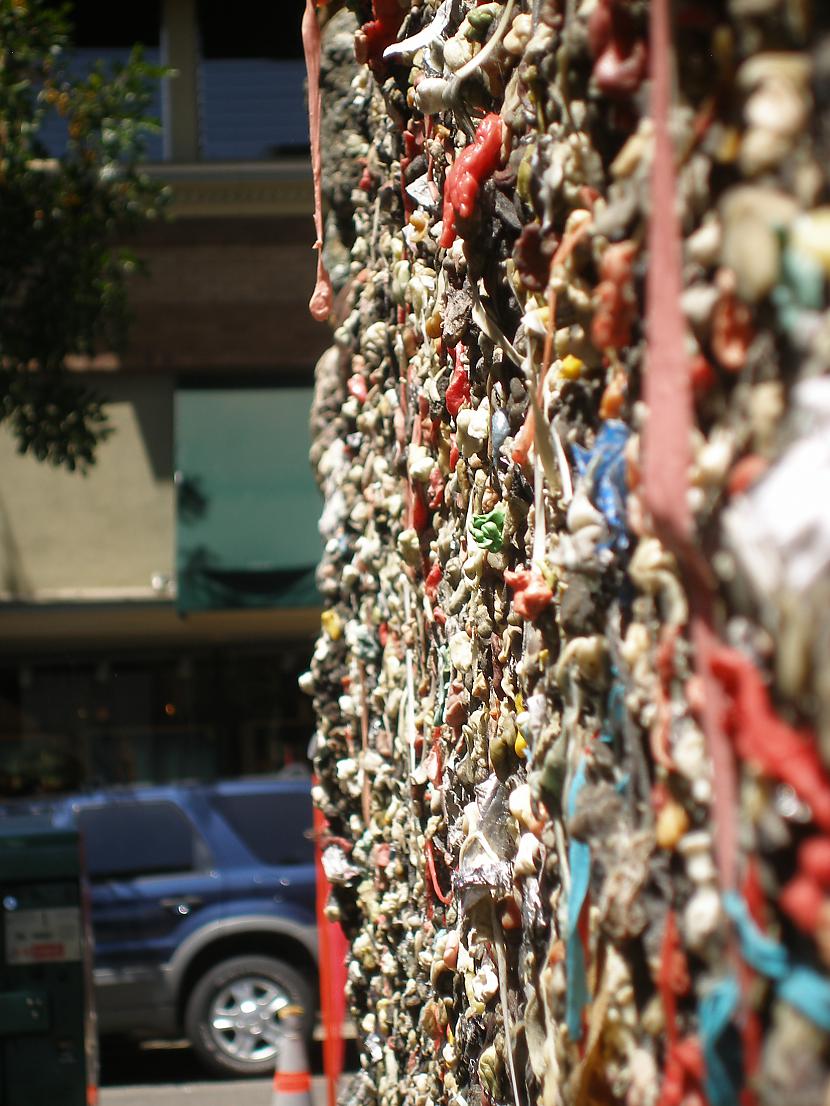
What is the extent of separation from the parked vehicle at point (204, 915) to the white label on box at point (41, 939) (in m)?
2.66

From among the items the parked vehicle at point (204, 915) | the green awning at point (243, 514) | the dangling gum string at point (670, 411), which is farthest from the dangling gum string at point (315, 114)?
the green awning at point (243, 514)

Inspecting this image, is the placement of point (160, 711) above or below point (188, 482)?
below

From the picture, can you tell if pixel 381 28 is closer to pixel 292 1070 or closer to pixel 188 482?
pixel 292 1070

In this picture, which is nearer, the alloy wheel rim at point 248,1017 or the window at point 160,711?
the alloy wheel rim at point 248,1017

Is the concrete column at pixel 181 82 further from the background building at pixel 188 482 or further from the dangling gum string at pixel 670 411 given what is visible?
the dangling gum string at pixel 670 411

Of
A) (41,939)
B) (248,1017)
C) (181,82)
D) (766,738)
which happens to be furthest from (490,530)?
(181,82)

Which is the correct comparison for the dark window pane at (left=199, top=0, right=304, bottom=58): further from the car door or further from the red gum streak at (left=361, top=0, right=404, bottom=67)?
the red gum streak at (left=361, top=0, right=404, bottom=67)

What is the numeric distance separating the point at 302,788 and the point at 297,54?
772 centimetres

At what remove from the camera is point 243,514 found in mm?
11914

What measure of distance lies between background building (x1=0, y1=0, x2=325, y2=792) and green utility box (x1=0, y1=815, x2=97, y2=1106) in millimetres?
6182

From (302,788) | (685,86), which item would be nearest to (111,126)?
(302,788)

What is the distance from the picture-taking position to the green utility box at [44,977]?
17.8ft

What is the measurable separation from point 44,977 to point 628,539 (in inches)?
201

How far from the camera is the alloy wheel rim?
8297mm
